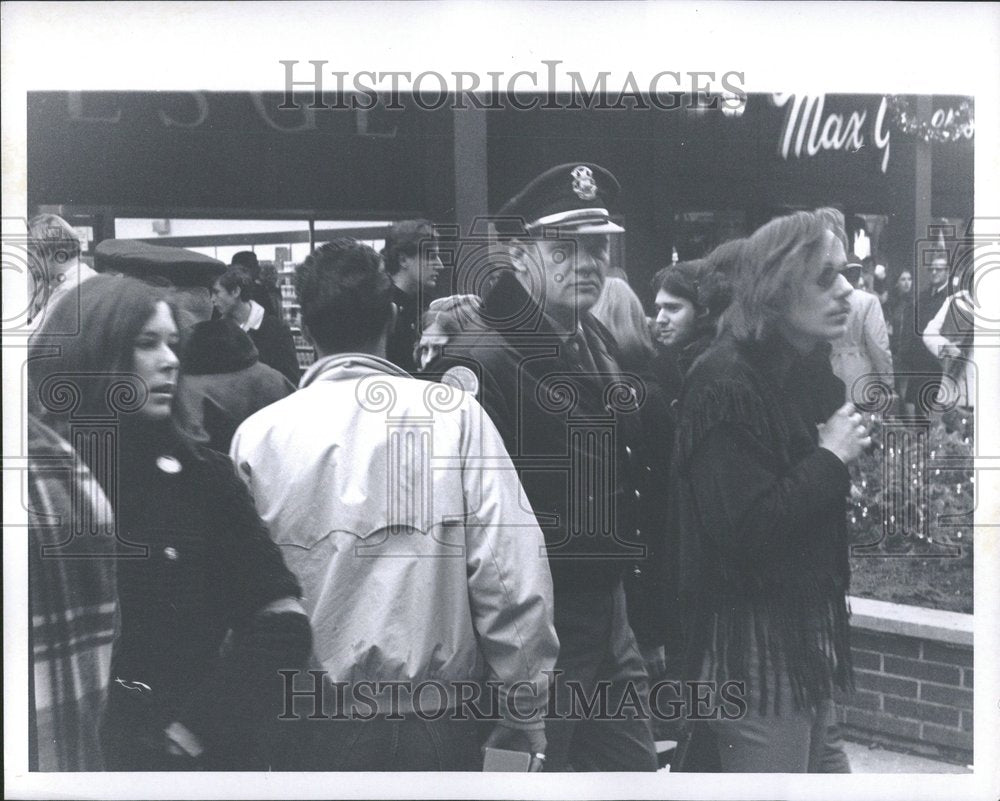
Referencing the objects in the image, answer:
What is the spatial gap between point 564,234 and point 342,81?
77 cm

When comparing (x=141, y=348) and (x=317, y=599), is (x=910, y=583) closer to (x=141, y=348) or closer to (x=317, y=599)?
(x=317, y=599)

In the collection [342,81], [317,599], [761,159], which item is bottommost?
[317,599]

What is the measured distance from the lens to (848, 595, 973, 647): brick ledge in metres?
3.40

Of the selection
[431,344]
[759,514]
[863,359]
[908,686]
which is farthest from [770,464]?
[431,344]

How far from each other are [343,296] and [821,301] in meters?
1.38

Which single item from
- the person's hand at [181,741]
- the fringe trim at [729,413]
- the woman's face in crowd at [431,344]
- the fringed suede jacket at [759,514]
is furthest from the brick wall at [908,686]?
the person's hand at [181,741]

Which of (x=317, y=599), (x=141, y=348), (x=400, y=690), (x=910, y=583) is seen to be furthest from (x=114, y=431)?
(x=910, y=583)

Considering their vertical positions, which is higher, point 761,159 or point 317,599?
point 761,159

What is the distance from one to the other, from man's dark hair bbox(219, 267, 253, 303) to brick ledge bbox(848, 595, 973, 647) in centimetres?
196

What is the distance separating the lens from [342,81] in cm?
329

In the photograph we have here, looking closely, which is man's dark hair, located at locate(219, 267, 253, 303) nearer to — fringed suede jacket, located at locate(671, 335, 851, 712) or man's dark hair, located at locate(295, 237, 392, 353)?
man's dark hair, located at locate(295, 237, 392, 353)

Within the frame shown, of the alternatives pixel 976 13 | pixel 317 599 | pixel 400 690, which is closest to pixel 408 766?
pixel 400 690

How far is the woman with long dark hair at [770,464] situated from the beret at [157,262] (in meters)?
1.41

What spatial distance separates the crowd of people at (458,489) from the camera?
10.8ft
